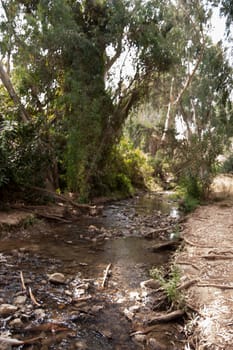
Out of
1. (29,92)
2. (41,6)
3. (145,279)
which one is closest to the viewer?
(145,279)

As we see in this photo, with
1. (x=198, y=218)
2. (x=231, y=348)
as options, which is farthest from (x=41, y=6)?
(x=231, y=348)

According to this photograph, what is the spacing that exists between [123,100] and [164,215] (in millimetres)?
4987

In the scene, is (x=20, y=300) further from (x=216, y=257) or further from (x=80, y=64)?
(x=80, y=64)

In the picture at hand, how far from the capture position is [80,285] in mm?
4516

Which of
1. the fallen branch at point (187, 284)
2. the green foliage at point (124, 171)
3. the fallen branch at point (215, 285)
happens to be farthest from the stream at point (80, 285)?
the green foliage at point (124, 171)

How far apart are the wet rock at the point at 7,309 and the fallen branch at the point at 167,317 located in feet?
5.34

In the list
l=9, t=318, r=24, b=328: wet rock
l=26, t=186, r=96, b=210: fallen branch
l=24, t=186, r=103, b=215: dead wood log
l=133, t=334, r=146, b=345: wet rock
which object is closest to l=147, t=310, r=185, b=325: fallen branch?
l=133, t=334, r=146, b=345: wet rock

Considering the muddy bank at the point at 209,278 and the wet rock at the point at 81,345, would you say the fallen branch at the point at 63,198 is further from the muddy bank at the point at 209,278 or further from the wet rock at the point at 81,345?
the wet rock at the point at 81,345

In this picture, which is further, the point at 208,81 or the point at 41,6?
the point at 208,81

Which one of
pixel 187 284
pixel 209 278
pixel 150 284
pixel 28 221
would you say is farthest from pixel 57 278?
pixel 28 221

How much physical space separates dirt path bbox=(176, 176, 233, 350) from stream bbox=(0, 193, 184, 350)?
340 mm

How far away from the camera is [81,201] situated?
11.1 metres

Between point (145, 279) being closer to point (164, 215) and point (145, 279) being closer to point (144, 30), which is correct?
point (164, 215)

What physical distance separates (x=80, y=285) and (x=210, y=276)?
1934mm
